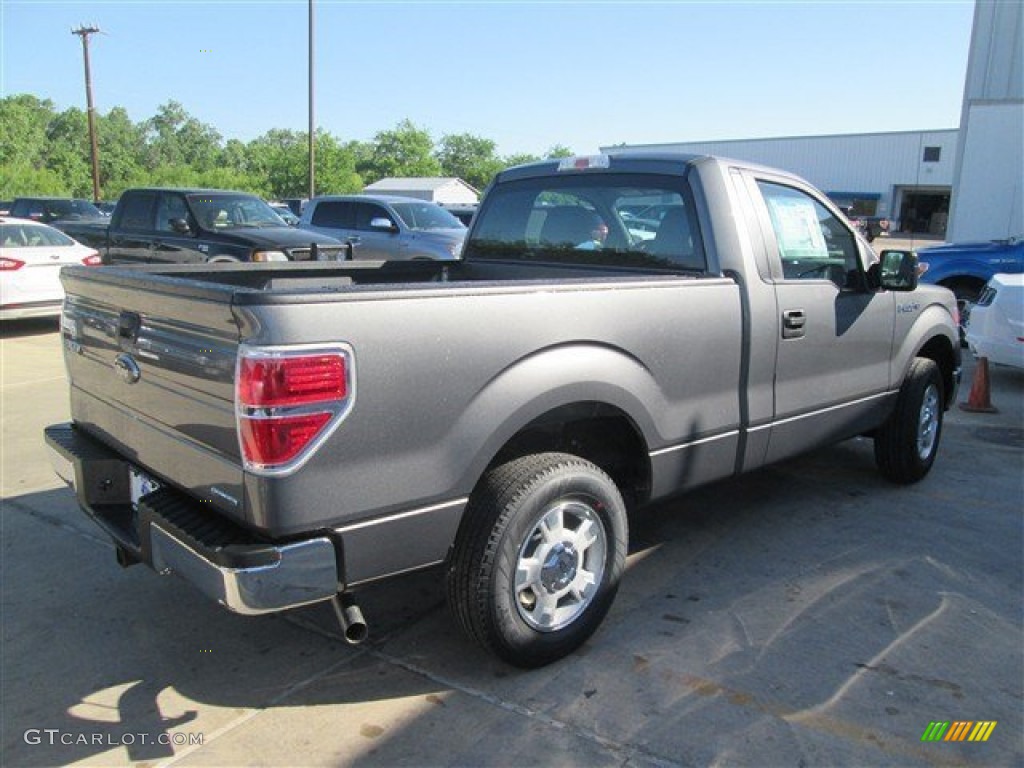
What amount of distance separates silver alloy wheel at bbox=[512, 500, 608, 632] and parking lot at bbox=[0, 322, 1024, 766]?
23 centimetres

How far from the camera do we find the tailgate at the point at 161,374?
7.99 ft

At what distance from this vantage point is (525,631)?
298 centimetres

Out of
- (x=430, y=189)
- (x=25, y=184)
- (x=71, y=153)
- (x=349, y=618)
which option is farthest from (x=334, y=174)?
(x=349, y=618)

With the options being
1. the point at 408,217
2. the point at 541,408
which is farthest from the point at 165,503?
the point at 408,217

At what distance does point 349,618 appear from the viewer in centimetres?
257

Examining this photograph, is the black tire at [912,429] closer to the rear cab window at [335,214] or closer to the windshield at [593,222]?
the windshield at [593,222]

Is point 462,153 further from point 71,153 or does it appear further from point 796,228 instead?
point 796,228

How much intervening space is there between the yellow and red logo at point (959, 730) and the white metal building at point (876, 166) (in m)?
54.4

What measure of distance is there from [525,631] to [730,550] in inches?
66.6

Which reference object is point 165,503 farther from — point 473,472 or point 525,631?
point 525,631

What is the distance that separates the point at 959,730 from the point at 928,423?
302cm

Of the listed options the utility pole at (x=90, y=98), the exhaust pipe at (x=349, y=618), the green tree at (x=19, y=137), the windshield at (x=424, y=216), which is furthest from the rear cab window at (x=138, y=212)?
the green tree at (x=19, y=137)

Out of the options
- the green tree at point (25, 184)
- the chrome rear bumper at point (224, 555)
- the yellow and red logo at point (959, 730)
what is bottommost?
the yellow and red logo at point (959, 730)

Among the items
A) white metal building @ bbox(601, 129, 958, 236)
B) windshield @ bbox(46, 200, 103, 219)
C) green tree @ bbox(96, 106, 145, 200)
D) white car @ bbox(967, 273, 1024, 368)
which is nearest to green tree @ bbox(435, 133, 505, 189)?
green tree @ bbox(96, 106, 145, 200)
